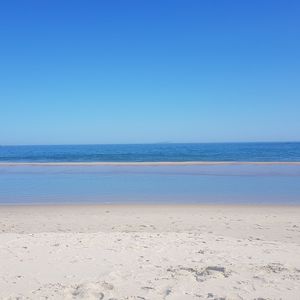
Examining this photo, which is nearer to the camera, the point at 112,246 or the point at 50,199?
the point at 112,246

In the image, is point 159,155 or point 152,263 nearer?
point 152,263

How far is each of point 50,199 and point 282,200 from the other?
9611 millimetres

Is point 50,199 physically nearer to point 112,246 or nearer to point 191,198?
point 191,198

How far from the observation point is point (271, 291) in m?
4.51

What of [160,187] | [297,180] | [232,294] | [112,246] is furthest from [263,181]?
[232,294]

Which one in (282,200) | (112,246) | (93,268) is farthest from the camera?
(282,200)

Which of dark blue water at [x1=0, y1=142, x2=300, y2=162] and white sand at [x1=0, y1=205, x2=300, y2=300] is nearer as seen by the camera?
white sand at [x1=0, y1=205, x2=300, y2=300]

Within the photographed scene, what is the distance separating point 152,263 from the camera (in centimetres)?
565

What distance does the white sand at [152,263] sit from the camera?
457 cm

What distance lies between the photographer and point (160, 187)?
18.7 m

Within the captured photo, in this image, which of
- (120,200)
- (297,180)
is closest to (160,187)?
Answer: (120,200)

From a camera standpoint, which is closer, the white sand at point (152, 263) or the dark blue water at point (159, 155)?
the white sand at point (152, 263)

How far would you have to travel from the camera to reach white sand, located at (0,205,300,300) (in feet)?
15.0

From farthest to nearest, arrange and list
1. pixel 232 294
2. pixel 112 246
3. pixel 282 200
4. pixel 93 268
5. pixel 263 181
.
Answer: pixel 263 181
pixel 282 200
pixel 112 246
pixel 93 268
pixel 232 294
